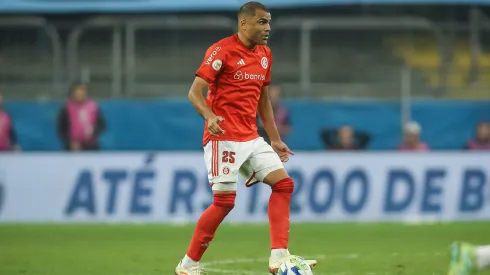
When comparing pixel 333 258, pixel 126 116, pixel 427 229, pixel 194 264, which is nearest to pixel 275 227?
pixel 194 264

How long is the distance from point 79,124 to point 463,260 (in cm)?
1291

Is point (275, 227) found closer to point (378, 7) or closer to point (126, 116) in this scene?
point (126, 116)

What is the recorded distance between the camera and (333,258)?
460 inches

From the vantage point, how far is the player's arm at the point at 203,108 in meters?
8.62

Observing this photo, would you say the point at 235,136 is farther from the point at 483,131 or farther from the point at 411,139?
the point at 483,131

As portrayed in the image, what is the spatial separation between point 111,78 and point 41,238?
20.5ft

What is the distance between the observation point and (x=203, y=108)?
28.8ft

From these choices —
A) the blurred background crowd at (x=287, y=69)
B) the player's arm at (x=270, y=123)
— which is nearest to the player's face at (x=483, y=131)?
the blurred background crowd at (x=287, y=69)

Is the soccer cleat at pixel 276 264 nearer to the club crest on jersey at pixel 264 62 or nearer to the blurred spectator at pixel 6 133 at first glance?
the club crest on jersey at pixel 264 62

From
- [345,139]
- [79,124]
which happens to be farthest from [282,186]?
[79,124]

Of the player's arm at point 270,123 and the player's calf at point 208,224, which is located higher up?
the player's arm at point 270,123

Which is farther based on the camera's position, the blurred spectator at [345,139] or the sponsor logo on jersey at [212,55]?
the blurred spectator at [345,139]

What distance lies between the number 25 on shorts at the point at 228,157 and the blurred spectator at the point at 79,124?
10623 millimetres

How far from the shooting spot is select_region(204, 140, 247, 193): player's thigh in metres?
9.05
